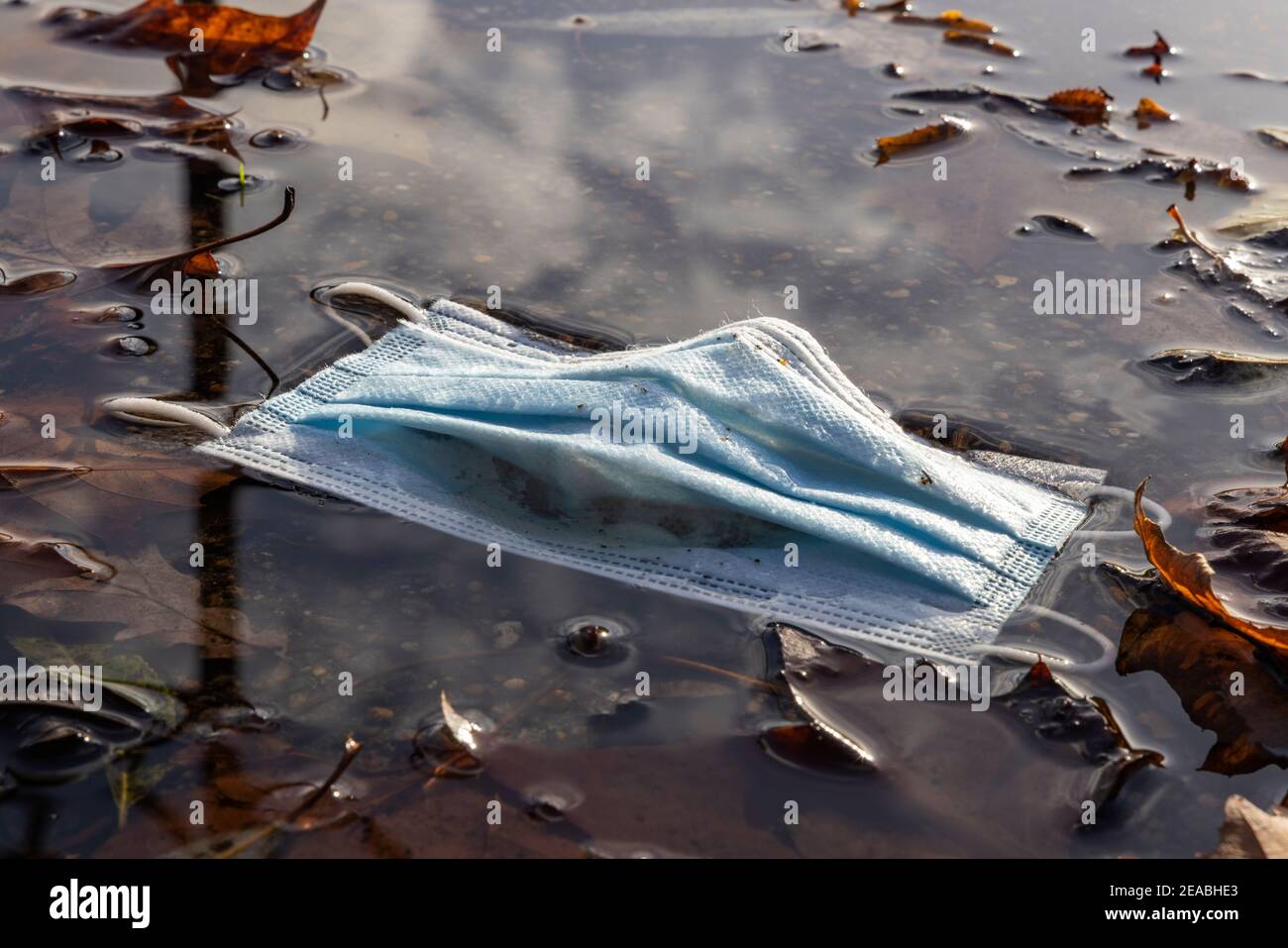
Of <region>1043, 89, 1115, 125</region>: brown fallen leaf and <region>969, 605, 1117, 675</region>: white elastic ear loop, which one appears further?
<region>1043, 89, 1115, 125</region>: brown fallen leaf

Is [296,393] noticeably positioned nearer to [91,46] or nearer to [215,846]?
[215,846]

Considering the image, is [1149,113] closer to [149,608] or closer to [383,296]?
[383,296]

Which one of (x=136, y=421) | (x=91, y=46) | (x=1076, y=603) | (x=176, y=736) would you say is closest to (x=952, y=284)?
(x=1076, y=603)

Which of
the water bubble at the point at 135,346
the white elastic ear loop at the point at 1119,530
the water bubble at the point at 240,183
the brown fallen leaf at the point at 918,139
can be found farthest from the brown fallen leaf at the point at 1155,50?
the water bubble at the point at 135,346

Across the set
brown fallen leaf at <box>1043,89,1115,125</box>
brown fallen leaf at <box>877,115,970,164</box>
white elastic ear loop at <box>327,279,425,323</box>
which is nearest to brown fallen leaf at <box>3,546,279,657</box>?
white elastic ear loop at <box>327,279,425,323</box>

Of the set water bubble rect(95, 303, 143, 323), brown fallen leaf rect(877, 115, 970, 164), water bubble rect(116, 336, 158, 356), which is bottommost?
water bubble rect(116, 336, 158, 356)

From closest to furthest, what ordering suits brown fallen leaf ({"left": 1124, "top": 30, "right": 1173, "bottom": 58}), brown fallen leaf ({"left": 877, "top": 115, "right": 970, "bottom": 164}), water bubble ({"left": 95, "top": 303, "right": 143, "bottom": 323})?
water bubble ({"left": 95, "top": 303, "right": 143, "bottom": 323}) → brown fallen leaf ({"left": 877, "top": 115, "right": 970, "bottom": 164}) → brown fallen leaf ({"left": 1124, "top": 30, "right": 1173, "bottom": 58})

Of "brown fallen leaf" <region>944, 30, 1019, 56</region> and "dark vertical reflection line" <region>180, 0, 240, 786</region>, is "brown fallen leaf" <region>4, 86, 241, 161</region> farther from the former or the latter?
"brown fallen leaf" <region>944, 30, 1019, 56</region>
